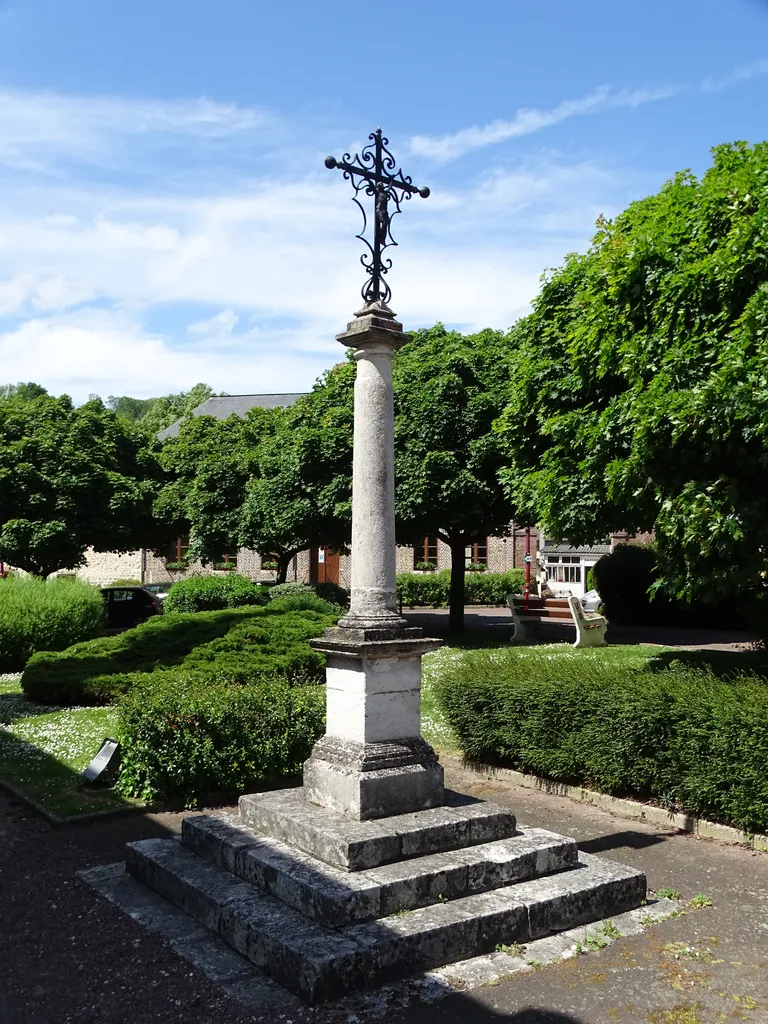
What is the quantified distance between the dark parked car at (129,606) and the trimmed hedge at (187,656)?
21.5 ft

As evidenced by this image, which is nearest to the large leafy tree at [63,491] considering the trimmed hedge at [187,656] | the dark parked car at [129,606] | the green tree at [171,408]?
the dark parked car at [129,606]

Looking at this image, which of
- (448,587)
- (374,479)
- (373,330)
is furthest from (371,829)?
(448,587)

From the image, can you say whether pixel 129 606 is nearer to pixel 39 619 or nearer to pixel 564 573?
pixel 39 619

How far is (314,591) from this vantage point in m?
22.9

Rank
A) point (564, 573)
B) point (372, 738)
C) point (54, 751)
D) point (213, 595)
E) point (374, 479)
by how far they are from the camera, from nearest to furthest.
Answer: point (372, 738) → point (374, 479) → point (54, 751) → point (213, 595) → point (564, 573)

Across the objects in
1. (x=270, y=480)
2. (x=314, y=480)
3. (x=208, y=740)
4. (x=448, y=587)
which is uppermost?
(x=270, y=480)

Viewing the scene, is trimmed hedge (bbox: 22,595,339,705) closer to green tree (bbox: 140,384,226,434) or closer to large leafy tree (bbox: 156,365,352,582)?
large leafy tree (bbox: 156,365,352,582)

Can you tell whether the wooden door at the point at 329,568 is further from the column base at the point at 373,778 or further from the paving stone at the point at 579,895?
the paving stone at the point at 579,895

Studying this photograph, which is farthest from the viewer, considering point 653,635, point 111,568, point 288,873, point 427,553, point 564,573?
point 111,568

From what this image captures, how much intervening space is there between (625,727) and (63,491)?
67.5 ft

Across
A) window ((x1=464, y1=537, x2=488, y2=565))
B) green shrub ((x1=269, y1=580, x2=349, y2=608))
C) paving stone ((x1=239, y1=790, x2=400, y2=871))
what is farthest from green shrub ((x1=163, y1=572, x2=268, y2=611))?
window ((x1=464, y1=537, x2=488, y2=565))

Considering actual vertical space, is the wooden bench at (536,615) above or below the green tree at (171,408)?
below

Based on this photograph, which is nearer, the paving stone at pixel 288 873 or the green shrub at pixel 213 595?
the paving stone at pixel 288 873

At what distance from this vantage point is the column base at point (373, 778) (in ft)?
19.3
